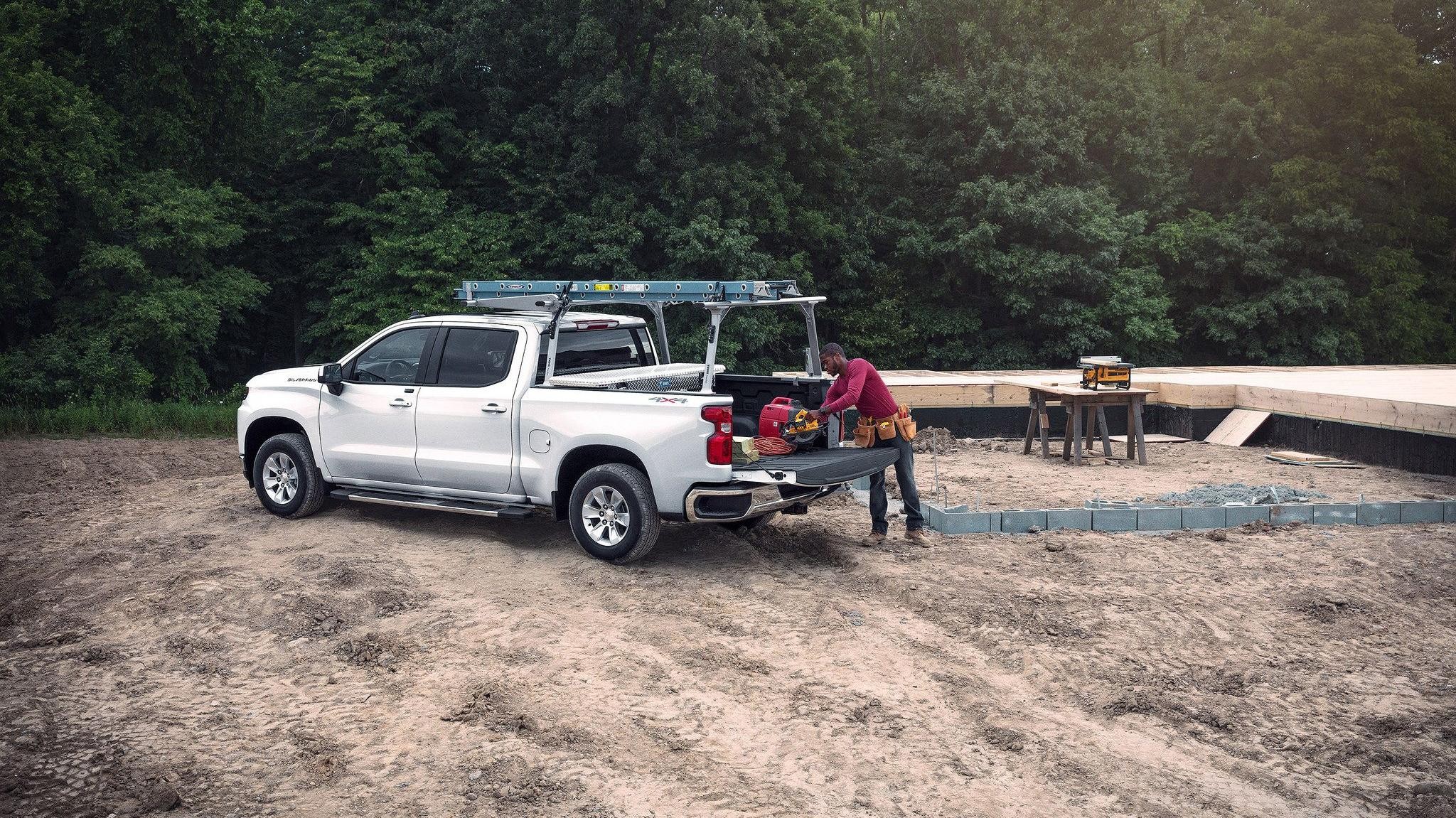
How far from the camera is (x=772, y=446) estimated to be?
9.54 metres

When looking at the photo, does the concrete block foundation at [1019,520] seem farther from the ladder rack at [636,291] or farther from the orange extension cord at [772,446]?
the ladder rack at [636,291]

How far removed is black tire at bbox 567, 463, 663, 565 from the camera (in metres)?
8.80

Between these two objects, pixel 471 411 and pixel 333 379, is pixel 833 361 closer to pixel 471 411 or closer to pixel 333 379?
pixel 471 411

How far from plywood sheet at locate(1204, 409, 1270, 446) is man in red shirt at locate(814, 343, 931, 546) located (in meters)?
7.84

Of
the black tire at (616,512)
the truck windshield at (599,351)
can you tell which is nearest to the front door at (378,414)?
the truck windshield at (599,351)

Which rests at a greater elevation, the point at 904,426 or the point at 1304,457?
the point at 904,426

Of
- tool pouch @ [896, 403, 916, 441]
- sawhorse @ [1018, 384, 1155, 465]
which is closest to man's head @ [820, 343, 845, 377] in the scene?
tool pouch @ [896, 403, 916, 441]

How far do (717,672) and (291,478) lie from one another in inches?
220

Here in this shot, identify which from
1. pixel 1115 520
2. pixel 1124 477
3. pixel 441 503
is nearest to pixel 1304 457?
pixel 1124 477

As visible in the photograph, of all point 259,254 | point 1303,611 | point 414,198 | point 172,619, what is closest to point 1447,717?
point 1303,611

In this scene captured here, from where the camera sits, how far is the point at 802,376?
10.5m

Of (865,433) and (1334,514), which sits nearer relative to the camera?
(865,433)

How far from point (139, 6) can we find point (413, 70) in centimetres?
630

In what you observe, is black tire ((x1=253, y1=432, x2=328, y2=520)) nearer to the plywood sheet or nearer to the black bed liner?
the black bed liner
